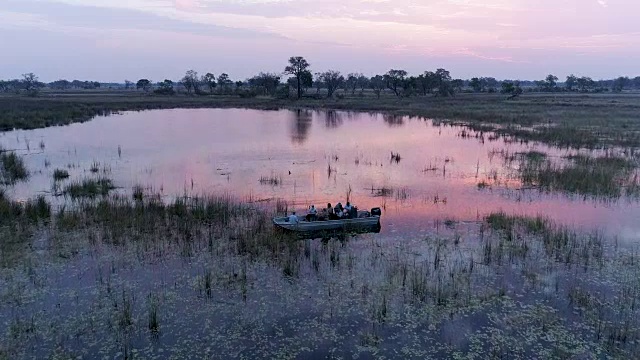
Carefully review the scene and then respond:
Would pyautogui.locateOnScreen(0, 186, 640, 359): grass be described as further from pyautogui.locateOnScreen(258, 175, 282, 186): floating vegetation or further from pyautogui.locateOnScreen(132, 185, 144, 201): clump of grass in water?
pyautogui.locateOnScreen(258, 175, 282, 186): floating vegetation

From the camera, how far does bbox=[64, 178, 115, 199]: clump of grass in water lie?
2169 cm

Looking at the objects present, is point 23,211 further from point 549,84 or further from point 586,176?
point 549,84

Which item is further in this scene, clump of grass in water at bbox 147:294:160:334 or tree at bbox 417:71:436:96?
tree at bbox 417:71:436:96

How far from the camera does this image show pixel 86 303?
1214 centimetres

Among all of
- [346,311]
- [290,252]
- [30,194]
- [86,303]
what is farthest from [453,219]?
[30,194]

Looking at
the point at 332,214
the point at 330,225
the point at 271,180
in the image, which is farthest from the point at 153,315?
the point at 271,180

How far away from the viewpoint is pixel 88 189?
72.7 ft

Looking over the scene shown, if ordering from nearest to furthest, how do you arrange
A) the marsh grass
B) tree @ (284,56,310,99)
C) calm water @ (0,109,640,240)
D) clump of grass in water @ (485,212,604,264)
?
clump of grass in water @ (485,212,604,264)
calm water @ (0,109,640,240)
the marsh grass
tree @ (284,56,310,99)

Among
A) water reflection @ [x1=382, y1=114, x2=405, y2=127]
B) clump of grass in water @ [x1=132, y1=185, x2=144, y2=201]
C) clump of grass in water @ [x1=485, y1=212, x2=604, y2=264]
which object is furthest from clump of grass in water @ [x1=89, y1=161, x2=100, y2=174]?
water reflection @ [x1=382, y1=114, x2=405, y2=127]

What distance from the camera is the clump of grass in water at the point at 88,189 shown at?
2169cm

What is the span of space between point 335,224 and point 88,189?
12064mm

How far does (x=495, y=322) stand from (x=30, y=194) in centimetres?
2035

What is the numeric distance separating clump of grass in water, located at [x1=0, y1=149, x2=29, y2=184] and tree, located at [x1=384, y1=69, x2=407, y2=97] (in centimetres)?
9220

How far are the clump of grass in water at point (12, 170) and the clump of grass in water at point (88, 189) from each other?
163 inches
